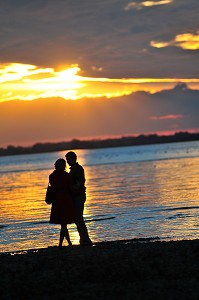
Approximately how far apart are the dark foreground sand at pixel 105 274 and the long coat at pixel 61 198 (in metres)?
1.07

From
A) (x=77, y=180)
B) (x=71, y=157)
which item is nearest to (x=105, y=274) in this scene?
(x=77, y=180)

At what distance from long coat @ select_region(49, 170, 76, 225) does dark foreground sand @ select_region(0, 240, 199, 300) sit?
1.07 metres

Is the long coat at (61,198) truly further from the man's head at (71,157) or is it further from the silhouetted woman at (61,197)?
the man's head at (71,157)

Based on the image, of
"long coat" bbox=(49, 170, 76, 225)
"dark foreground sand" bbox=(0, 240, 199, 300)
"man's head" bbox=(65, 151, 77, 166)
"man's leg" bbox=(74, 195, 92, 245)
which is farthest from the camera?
"man's leg" bbox=(74, 195, 92, 245)

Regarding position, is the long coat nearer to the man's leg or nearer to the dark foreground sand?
the man's leg

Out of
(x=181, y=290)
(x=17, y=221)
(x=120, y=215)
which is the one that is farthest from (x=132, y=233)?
(x=181, y=290)

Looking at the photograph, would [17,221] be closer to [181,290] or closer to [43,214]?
[43,214]

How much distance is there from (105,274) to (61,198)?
13.0 feet

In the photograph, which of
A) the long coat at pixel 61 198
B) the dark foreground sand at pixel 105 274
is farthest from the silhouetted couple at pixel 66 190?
the dark foreground sand at pixel 105 274

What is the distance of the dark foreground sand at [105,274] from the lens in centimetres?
936

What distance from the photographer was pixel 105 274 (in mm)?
10656

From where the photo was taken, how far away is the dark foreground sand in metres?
9.36

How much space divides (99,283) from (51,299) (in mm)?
1183

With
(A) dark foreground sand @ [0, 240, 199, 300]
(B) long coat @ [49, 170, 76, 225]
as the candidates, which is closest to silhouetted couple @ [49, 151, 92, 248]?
(B) long coat @ [49, 170, 76, 225]
